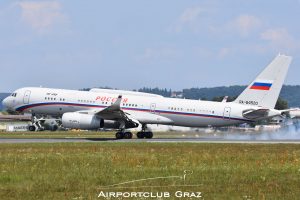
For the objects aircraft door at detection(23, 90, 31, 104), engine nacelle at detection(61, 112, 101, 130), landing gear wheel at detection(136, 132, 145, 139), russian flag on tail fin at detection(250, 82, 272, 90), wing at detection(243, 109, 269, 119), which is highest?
russian flag on tail fin at detection(250, 82, 272, 90)

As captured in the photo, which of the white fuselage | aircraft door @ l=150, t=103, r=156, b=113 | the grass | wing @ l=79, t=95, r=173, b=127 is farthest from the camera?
aircraft door @ l=150, t=103, r=156, b=113

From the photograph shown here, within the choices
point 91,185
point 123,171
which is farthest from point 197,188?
point 123,171

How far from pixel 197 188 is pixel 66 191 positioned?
14.6 ft

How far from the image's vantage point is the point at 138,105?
66.6m

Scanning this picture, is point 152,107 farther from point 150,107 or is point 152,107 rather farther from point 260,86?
point 260,86

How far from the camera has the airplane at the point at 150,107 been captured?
62.7 m

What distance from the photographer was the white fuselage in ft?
212

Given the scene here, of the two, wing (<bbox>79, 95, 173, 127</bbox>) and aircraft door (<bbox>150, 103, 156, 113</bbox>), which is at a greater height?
aircraft door (<bbox>150, 103, 156, 113</bbox>)

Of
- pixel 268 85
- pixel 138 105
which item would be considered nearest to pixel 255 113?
pixel 268 85

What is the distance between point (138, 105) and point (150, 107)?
1339mm
